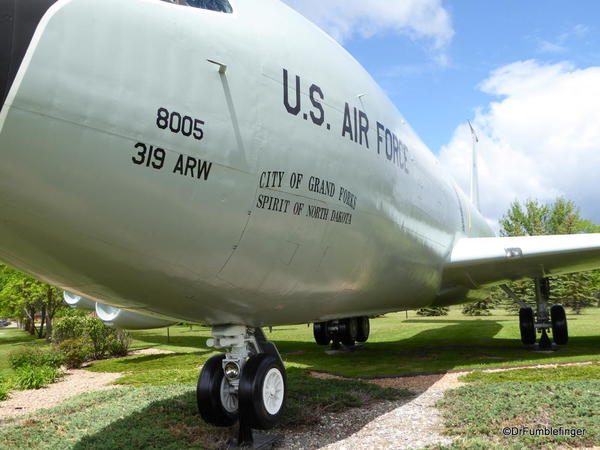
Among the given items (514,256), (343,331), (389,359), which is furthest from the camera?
(343,331)

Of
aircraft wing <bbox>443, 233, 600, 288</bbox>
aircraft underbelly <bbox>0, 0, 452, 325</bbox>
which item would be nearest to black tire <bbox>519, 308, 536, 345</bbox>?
aircraft wing <bbox>443, 233, 600, 288</bbox>

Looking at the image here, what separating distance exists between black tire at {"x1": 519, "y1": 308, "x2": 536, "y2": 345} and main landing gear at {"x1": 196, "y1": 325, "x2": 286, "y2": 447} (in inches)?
370

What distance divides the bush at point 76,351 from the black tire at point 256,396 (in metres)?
11.2

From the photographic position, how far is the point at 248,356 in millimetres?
4793

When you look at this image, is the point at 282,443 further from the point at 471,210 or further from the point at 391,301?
the point at 471,210

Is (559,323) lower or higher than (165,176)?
lower

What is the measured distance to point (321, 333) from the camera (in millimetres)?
15672

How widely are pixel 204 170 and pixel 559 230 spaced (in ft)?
173

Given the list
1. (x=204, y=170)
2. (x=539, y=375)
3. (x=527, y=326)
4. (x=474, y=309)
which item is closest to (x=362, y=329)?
(x=527, y=326)

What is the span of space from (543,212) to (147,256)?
56177 millimetres

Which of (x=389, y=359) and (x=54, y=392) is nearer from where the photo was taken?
(x=54, y=392)

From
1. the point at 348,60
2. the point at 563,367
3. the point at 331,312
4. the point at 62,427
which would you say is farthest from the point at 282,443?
the point at 563,367

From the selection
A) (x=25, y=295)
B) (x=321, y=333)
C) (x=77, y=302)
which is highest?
(x=25, y=295)

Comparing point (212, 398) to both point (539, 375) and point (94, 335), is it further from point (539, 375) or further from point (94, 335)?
point (94, 335)
